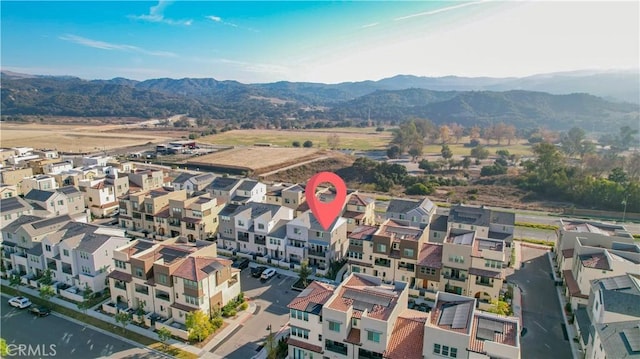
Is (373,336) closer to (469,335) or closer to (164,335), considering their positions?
(469,335)

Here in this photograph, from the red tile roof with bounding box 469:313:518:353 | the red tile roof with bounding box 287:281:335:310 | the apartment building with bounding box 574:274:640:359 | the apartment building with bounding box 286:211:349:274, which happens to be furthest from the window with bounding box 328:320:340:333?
the apartment building with bounding box 574:274:640:359

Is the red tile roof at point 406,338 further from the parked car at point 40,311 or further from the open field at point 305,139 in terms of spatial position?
the open field at point 305,139

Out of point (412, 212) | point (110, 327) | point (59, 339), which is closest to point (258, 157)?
point (412, 212)

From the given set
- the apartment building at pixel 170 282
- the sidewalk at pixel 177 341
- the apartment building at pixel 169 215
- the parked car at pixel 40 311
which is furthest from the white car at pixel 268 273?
the parked car at pixel 40 311

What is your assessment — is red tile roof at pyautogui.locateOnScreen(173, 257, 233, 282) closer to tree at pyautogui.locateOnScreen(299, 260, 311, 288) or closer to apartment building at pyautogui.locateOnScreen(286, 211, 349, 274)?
tree at pyautogui.locateOnScreen(299, 260, 311, 288)

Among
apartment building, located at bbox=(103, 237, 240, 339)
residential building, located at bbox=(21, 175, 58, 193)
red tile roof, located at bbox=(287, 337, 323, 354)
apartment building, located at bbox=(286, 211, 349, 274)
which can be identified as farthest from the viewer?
residential building, located at bbox=(21, 175, 58, 193)

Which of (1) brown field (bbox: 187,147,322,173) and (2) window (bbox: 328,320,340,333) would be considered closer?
(2) window (bbox: 328,320,340,333)

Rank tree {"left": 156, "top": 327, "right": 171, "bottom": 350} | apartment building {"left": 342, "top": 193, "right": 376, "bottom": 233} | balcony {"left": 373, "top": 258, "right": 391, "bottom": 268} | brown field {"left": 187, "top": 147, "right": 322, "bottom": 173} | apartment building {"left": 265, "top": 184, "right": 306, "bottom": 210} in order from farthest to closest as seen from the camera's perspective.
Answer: brown field {"left": 187, "top": 147, "right": 322, "bottom": 173} → apartment building {"left": 265, "top": 184, "right": 306, "bottom": 210} → apartment building {"left": 342, "top": 193, "right": 376, "bottom": 233} → balcony {"left": 373, "top": 258, "right": 391, "bottom": 268} → tree {"left": 156, "top": 327, "right": 171, "bottom": 350}

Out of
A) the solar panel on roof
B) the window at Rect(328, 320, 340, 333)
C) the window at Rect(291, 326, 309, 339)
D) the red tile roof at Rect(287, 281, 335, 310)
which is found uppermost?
the solar panel on roof
